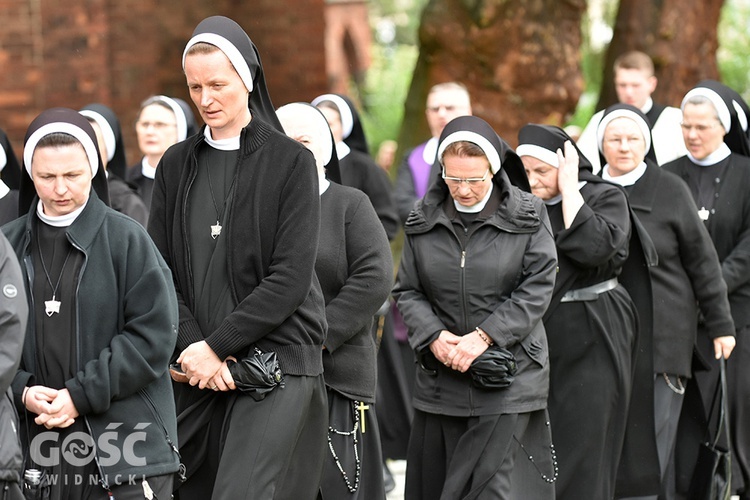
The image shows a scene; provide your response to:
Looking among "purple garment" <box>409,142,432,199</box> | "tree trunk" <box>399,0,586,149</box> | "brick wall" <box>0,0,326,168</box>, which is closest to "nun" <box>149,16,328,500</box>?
"purple garment" <box>409,142,432,199</box>

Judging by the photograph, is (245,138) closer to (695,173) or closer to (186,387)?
(186,387)

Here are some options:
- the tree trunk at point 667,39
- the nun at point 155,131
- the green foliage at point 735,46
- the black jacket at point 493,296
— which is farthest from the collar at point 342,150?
the green foliage at point 735,46

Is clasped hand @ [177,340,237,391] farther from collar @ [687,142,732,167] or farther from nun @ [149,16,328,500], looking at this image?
collar @ [687,142,732,167]

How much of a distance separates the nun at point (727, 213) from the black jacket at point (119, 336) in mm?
4167

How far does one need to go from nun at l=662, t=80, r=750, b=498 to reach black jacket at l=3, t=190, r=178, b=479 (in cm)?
417

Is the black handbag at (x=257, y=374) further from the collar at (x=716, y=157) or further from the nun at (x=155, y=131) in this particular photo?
the collar at (x=716, y=157)

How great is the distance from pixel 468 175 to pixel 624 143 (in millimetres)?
1655

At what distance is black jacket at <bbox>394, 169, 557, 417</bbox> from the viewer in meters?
6.50

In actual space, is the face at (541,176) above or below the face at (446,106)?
below

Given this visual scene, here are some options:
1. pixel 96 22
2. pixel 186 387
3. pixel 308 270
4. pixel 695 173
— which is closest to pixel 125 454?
pixel 186 387

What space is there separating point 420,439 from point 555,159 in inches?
64.5

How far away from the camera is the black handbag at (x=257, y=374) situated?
17.2 ft

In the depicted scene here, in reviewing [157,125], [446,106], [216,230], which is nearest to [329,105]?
[446,106]

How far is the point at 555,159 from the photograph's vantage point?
7.33 meters
